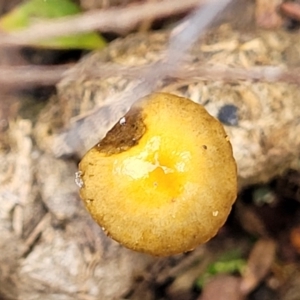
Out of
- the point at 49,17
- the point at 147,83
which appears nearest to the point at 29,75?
the point at 49,17

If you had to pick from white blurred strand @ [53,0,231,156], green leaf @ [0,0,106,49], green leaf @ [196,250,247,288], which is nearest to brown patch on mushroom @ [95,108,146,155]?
white blurred strand @ [53,0,231,156]

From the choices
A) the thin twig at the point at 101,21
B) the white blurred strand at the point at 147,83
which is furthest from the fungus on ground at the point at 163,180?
the thin twig at the point at 101,21

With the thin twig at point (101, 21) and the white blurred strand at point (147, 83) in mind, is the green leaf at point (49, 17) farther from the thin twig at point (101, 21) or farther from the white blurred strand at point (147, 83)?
the white blurred strand at point (147, 83)

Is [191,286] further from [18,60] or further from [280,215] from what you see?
[18,60]

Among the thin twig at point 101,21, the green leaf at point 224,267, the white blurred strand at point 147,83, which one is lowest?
the green leaf at point 224,267

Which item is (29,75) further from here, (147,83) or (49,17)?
(147,83)

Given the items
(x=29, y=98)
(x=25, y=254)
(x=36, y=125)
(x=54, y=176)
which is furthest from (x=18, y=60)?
(x=25, y=254)
